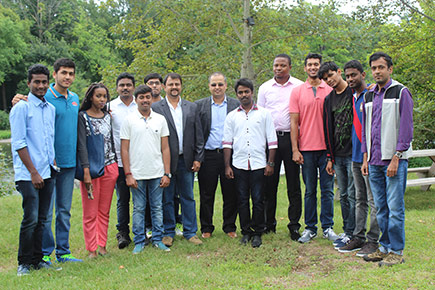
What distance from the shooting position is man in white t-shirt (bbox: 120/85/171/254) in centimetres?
548

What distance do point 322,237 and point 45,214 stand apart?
12.3 feet

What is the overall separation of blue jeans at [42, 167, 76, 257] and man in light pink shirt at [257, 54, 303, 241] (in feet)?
8.76

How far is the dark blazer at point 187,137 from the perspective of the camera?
228 inches

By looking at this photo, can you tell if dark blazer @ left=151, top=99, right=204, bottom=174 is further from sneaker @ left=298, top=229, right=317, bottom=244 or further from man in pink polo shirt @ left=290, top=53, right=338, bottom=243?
sneaker @ left=298, top=229, right=317, bottom=244

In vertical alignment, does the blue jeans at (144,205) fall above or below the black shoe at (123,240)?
above

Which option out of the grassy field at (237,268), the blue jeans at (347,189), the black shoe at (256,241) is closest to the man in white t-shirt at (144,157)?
the grassy field at (237,268)

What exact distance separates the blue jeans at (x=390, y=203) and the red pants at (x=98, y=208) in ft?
10.8

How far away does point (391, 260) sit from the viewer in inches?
185

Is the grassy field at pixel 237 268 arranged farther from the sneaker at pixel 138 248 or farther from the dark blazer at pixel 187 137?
the dark blazer at pixel 187 137

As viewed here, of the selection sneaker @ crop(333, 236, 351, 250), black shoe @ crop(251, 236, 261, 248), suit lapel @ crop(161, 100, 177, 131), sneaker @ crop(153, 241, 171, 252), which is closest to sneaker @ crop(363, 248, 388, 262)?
Answer: sneaker @ crop(333, 236, 351, 250)

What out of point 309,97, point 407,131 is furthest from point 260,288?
point 309,97

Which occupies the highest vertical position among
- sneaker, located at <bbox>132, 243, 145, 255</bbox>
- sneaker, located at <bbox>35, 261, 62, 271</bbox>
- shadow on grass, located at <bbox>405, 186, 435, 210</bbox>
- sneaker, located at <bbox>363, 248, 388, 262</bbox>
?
sneaker, located at <bbox>363, 248, 388, 262</bbox>

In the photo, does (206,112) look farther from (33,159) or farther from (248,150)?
(33,159)

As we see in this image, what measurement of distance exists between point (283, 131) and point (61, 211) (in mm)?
3154
